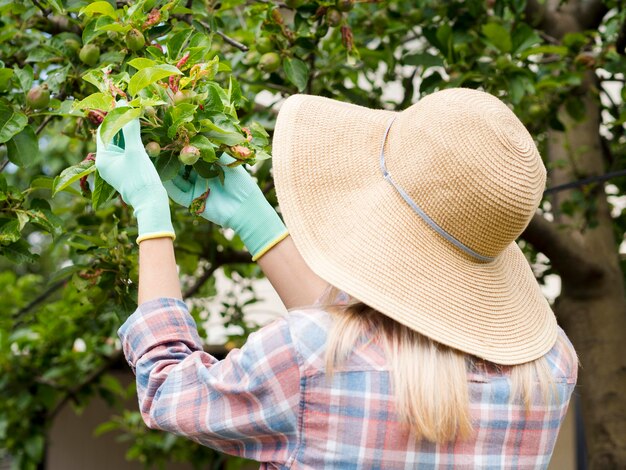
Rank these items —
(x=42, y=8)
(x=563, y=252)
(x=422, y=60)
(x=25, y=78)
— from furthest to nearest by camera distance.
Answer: (x=563, y=252), (x=422, y=60), (x=42, y=8), (x=25, y=78)

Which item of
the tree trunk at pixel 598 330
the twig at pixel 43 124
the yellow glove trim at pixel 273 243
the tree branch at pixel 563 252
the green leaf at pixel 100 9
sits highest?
the green leaf at pixel 100 9

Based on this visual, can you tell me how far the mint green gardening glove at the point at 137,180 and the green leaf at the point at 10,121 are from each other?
41 cm

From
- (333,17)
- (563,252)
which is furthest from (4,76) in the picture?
(563,252)

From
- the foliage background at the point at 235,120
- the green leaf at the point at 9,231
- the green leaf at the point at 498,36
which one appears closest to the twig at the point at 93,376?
the foliage background at the point at 235,120

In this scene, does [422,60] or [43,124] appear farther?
[422,60]

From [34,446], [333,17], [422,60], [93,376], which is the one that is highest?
[333,17]

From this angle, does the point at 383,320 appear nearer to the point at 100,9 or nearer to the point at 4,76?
the point at 100,9

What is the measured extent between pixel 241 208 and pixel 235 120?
18cm

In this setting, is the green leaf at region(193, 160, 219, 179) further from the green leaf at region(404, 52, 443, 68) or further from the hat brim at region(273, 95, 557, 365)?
the green leaf at region(404, 52, 443, 68)

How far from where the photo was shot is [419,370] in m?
1.18

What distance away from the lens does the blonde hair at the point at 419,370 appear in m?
1.16

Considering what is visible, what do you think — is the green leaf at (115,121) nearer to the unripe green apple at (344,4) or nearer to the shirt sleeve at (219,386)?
the shirt sleeve at (219,386)

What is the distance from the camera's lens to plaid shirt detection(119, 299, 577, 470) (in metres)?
1.18

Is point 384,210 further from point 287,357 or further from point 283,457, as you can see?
point 283,457
